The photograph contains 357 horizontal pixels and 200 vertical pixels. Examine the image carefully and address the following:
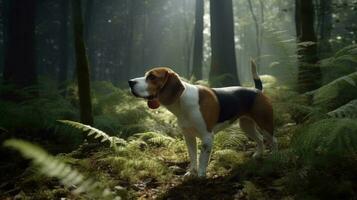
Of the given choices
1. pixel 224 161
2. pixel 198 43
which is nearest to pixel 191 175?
pixel 224 161

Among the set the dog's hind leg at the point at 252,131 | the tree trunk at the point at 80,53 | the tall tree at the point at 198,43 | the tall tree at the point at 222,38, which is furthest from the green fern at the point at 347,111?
the tall tree at the point at 198,43

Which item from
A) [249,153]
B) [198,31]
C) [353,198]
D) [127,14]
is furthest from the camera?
[127,14]

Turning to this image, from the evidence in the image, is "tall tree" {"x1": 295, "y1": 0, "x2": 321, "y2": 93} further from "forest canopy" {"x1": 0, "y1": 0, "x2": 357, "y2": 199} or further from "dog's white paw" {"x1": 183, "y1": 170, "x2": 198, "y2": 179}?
"dog's white paw" {"x1": 183, "y1": 170, "x2": 198, "y2": 179}

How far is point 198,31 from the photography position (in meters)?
23.5

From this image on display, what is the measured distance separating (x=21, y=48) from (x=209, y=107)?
31.8 feet

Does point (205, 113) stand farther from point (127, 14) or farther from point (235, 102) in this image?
point (127, 14)

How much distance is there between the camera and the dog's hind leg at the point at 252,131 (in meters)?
6.61

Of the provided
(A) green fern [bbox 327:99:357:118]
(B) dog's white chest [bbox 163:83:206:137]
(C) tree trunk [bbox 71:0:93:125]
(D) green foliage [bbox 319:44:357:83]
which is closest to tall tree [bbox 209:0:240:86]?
(D) green foliage [bbox 319:44:357:83]

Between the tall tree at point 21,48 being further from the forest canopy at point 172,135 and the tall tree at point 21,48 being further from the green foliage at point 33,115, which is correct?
the green foliage at point 33,115

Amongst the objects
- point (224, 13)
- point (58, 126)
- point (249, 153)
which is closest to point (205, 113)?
point (249, 153)

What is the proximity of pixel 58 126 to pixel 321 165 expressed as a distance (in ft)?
16.0

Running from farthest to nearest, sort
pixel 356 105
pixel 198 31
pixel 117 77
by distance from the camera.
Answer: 1. pixel 117 77
2. pixel 198 31
3. pixel 356 105

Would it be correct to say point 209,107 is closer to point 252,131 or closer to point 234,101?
point 234,101

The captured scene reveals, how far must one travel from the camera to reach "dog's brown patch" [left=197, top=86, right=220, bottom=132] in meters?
5.60
